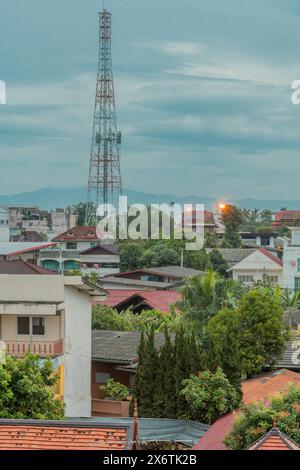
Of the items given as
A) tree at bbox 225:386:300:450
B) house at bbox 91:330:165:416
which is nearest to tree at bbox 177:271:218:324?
house at bbox 91:330:165:416

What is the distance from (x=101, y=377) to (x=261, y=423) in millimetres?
11158

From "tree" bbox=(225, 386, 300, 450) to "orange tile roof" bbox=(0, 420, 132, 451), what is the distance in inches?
90.3

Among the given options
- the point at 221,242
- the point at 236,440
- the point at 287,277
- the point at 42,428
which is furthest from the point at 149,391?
the point at 221,242

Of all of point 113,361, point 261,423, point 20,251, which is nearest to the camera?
point 261,423

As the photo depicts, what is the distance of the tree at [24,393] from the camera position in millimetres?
14312

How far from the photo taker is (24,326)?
811 inches

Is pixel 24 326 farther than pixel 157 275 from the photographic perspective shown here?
No

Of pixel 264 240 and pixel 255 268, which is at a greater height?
pixel 264 240

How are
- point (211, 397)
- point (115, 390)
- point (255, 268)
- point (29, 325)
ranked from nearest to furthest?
1. point (211, 397)
2. point (29, 325)
3. point (115, 390)
4. point (255, 268)

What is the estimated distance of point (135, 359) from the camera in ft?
71.7

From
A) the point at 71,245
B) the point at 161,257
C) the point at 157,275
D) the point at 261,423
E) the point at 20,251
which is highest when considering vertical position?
the point at 71,245

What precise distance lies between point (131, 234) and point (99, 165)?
667 centimetres

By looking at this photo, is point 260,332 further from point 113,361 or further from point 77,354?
point 77,354

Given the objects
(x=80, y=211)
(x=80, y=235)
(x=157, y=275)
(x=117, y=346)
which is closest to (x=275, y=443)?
(x=117, y=346)
